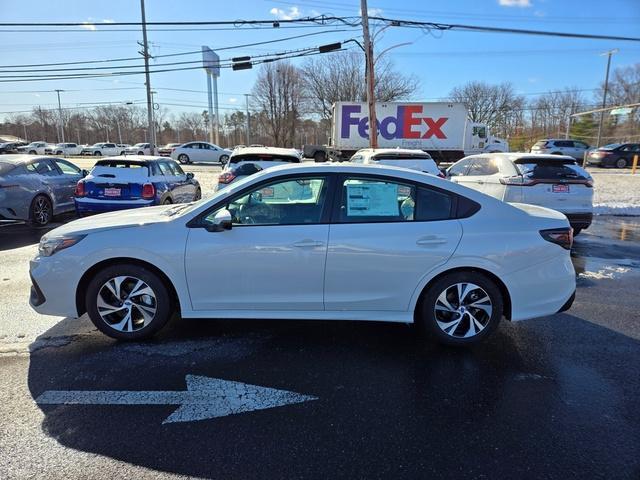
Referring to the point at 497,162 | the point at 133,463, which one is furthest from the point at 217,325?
the point at 497,162

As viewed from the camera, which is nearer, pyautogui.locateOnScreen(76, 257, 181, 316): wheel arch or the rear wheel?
pyautogui.locateOnScreen(76, 257, 181, 316): wheel arch

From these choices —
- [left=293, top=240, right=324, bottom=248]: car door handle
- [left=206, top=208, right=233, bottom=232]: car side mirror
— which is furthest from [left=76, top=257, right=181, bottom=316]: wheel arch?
[left=293, top=240, right=324, bottom=248]: car door handle

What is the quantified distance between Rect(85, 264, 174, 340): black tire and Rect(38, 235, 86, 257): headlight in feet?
1.13

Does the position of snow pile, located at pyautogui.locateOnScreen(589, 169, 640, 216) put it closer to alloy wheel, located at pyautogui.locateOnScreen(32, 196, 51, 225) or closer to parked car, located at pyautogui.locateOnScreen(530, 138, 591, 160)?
parked car, located at pyautogui.locateOnScreen(530, 138, 591, 160)

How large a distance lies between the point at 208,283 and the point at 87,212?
650cm

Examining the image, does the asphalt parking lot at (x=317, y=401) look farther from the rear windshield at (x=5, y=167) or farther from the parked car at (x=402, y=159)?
the parked car at (x=402, y=159)

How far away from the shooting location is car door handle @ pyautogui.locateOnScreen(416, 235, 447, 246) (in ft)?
12.3

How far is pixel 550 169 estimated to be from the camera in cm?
810

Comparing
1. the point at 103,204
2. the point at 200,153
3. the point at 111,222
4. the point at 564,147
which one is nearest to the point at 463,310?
the point at 111,222

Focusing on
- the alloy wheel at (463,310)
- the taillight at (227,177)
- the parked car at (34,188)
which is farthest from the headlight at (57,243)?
the parked car at (34,188)

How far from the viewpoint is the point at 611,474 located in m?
2.41

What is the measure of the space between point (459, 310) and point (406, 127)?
23.7 m

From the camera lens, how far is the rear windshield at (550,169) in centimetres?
805

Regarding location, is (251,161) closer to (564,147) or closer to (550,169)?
(550,169)
